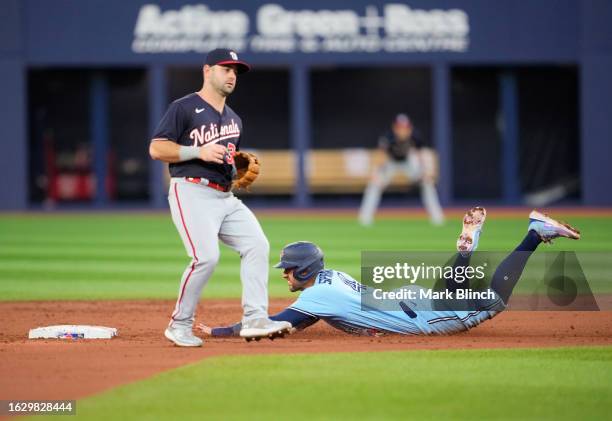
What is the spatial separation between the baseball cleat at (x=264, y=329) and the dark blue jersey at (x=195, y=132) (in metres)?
1.00

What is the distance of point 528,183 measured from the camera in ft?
90.8

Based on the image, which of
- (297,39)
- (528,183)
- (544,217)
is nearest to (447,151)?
(528,183)

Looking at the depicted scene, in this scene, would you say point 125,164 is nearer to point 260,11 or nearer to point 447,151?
point 260,11

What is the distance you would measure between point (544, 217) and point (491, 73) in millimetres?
20130

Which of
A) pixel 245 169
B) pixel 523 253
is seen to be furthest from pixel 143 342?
pixel 523 253

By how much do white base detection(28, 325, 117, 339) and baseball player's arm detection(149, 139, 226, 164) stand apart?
5.32 ft

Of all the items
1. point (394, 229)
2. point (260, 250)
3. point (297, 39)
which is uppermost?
point (297, 39)

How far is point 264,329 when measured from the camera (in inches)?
312

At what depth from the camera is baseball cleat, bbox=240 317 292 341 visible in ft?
25.9

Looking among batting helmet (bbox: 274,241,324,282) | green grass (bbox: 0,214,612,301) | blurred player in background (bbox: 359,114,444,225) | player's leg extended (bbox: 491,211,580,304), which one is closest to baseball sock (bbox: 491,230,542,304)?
player's leg extended (bbox: 491,211,580,304)

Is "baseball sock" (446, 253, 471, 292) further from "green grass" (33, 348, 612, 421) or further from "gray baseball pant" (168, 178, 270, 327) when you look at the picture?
"gray baseball pant" (168, 178, 270, 327)

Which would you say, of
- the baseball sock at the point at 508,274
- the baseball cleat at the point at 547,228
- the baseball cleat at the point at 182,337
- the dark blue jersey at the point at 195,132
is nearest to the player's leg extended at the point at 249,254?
the dark blue jersey at the point at 195,132

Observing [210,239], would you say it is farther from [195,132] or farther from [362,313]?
[362,313]

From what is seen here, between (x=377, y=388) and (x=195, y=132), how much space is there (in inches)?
98.3
